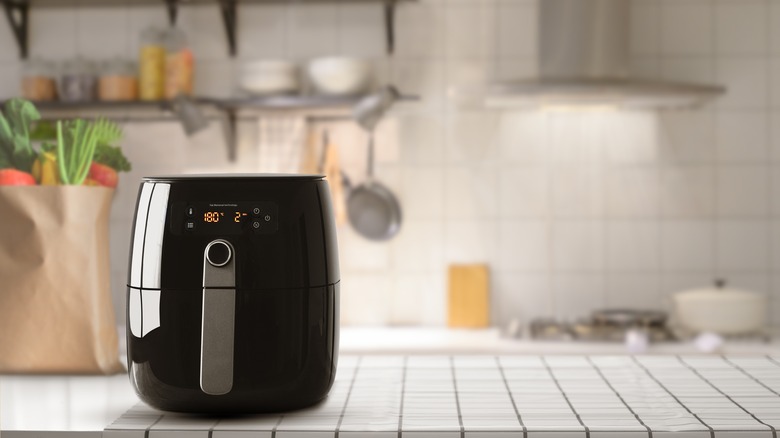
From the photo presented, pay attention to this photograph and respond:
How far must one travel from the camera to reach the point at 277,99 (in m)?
2.70

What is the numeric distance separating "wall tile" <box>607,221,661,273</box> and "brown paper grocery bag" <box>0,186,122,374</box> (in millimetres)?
2096

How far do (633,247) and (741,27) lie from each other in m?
0.72

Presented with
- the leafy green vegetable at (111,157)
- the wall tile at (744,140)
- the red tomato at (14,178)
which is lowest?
the red tomato at (14,178)

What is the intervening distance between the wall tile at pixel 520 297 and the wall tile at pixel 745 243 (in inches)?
20.7

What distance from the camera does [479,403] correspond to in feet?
3.00

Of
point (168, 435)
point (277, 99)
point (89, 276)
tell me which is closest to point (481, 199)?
point (277, 99)

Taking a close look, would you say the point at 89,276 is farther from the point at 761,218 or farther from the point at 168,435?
the point at 761,218

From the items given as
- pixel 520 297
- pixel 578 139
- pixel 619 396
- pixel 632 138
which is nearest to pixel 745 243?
pixel 632 138

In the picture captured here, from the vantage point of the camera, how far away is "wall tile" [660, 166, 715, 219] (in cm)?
287

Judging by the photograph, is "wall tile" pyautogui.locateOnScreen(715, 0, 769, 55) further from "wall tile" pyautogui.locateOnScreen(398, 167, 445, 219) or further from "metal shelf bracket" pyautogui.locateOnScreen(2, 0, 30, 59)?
"metal shelf bracket" pyautogui.locateOnScreen(2, 0, 30, 59)

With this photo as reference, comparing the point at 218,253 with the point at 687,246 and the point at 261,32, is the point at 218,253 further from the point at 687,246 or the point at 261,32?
the point at 687,246

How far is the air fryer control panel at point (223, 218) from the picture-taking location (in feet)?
2.74

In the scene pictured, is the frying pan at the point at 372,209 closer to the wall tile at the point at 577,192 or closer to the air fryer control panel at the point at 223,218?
the wall tile at the point at 577,192

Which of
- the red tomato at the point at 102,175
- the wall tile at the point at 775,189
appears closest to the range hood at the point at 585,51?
the wall tile at the point at 775,189
